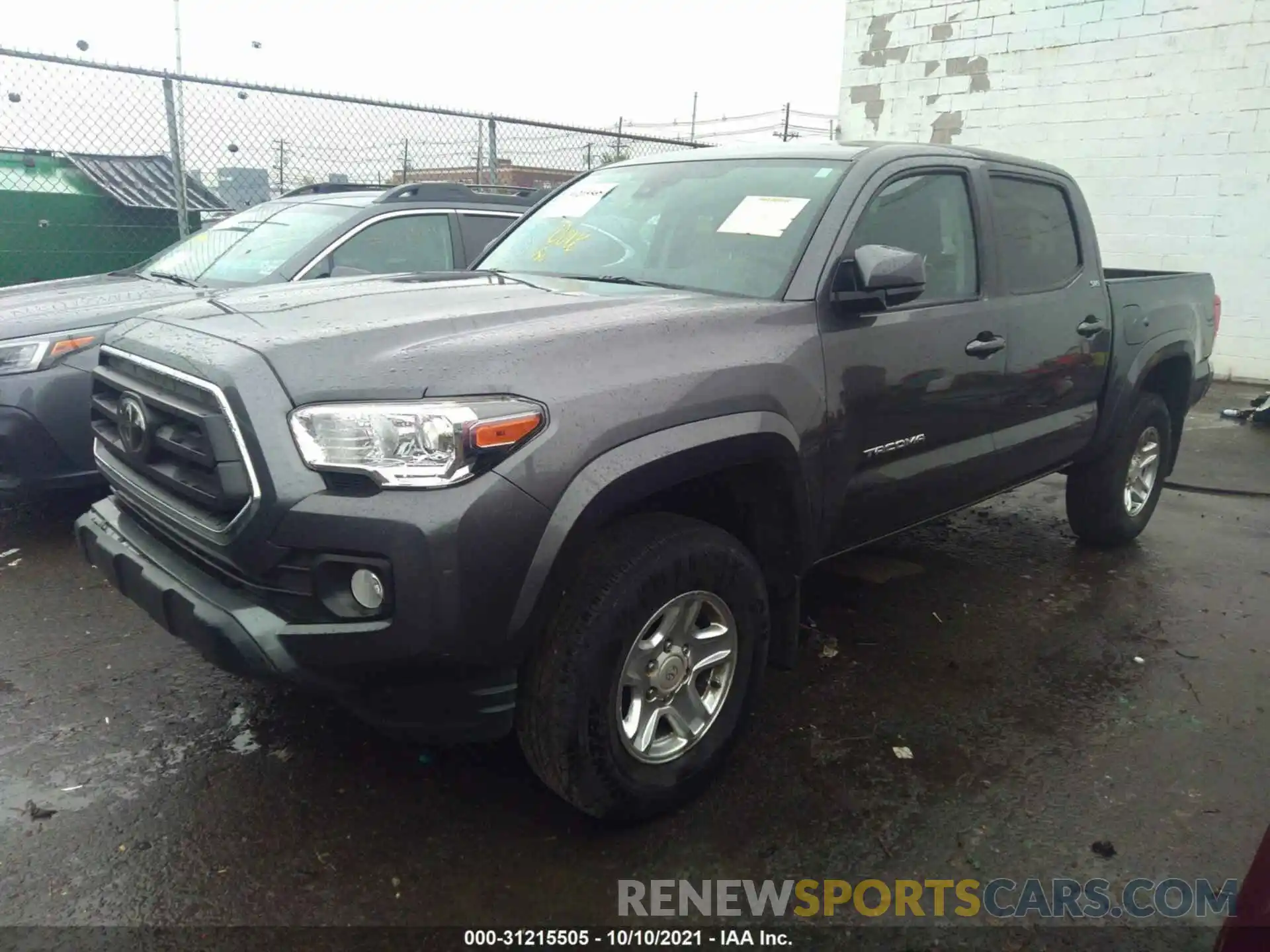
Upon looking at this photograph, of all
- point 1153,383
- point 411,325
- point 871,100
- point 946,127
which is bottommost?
point 1153,383

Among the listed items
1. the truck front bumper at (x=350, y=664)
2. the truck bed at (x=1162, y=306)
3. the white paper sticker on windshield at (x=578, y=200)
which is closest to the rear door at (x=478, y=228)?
the white paper sticker on windshield at (x=578, y=200)

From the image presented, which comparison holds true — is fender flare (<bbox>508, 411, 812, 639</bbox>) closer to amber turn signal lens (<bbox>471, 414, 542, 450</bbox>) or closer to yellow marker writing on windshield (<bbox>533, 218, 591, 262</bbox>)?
amber turn signal lens (<bbox>471, 414, 542, 450</bbox>)

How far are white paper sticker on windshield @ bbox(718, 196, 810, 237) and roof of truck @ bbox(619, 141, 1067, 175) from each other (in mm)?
284

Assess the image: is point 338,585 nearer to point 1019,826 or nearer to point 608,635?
point 608,635

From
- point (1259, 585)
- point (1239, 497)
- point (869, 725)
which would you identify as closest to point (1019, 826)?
point (869, 725)

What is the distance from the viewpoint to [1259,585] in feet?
14.6

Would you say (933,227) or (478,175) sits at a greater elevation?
(478,175)

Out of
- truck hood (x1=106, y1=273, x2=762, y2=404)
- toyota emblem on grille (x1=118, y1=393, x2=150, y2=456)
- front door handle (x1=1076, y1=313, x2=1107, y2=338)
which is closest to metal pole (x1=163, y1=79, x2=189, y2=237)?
truck hood (x1=106, y1=273, x2=762, y2=404)

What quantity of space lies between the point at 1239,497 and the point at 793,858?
5.02 meters

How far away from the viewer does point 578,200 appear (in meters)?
3.83

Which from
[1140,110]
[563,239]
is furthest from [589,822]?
[1140,110]

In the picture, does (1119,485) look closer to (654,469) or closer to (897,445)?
(897,445)

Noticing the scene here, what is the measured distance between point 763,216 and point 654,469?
122 cm

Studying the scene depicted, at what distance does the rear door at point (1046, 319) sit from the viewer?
3.67 meters
